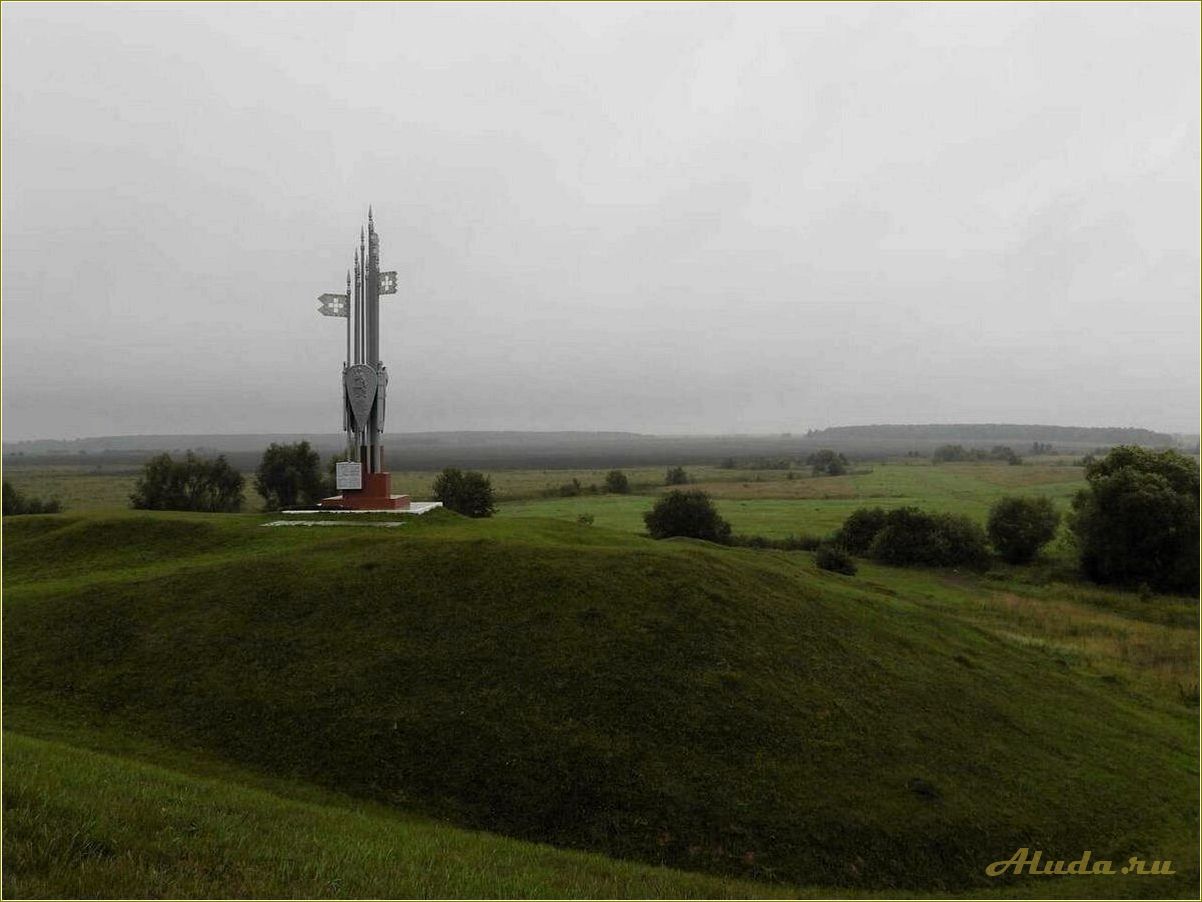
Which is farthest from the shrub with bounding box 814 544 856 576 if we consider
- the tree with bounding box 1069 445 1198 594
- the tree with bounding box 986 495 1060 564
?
the tree with bounding box 1069 445 1198 594

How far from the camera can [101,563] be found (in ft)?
74.2

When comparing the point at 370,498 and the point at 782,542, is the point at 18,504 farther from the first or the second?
the point at 782,542

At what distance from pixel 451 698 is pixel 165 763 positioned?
542cm

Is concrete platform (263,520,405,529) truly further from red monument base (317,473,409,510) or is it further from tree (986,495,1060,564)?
tree (986,495,1060,564)

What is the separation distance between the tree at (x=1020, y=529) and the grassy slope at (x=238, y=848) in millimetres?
53754

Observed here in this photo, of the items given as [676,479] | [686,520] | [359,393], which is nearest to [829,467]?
[676,479]

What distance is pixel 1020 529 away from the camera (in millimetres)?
54156

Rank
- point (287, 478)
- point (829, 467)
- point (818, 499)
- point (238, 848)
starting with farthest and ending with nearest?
point (829, 467)
point (818, 499)
point (287, 478)
point (238, 848)

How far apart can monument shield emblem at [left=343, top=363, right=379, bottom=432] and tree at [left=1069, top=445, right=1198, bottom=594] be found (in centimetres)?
5199

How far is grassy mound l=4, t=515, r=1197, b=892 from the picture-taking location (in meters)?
12.2

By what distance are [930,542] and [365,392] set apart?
43723mm

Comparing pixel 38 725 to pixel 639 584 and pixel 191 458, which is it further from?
pixel 191 458

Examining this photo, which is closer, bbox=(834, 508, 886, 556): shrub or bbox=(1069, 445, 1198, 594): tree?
bbox=(1069, 445, 1198, 594): tree

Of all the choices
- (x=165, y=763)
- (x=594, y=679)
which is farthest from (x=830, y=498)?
(x=165, y=763)
